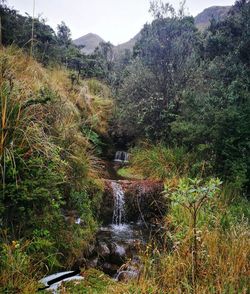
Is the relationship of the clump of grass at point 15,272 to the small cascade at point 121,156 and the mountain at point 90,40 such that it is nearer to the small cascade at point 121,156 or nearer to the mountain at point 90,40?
the small cascade at point 121,156

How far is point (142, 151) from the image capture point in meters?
8.80

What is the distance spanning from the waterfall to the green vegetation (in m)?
0.61

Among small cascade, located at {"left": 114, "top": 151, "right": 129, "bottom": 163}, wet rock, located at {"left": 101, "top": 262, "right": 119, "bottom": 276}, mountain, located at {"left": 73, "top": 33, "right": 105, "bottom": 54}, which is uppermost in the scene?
mountain, located at {"left": 73, "top": 33, "right": 105, "bottom": 54}

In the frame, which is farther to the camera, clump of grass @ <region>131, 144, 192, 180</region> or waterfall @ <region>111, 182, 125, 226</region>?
clump of grass @ <region>131, 144, 192, 180</region>

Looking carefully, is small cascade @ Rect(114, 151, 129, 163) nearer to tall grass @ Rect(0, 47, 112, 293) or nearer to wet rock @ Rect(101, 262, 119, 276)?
tall grass @ Rect(0, 47, 112, 293)

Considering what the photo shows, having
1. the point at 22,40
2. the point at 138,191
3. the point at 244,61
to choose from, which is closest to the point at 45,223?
the point at 138,191

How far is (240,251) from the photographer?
9.27 ft

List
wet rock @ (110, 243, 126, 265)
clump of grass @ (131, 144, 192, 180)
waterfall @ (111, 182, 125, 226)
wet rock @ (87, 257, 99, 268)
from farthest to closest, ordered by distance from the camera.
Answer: clump of grass @ (131, 144, 192, 180) → waterfall @ (111, 182, 125, 226) → wet rock @ (110, 243, 126, 265) → wet rock @ (87, 257, 99, 268)

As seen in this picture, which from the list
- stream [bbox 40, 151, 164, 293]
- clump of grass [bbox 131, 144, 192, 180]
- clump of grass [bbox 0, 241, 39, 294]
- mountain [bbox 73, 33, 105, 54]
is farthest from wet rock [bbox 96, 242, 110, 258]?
mountain [bbox 73, 33, 105, 54]

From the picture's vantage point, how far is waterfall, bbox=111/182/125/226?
620cm

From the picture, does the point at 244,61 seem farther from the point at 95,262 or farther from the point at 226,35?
the point at 95,262

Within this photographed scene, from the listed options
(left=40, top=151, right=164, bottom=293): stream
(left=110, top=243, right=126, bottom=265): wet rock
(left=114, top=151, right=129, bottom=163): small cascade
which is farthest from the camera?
(left=114, top=151, right=129, bottom=163): small cascade

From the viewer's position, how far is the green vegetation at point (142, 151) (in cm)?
289

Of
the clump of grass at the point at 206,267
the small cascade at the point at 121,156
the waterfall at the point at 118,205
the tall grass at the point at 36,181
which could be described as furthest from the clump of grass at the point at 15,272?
the small cascade at the point at 121,156
